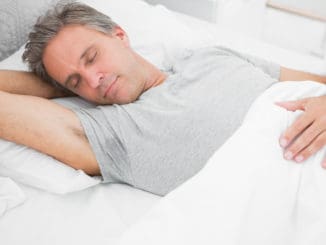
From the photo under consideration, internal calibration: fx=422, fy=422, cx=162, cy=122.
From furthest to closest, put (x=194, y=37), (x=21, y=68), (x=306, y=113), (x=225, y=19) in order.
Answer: (x=225, y=19) < (x=194, y=37) < (x=21, y=68) < (x=306, y=113)

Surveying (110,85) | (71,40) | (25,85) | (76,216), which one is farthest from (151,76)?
(76,216)

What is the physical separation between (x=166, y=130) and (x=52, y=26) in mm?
496

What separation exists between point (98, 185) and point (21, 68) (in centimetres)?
53

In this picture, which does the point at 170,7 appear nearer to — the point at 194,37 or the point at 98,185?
the point at 194,37

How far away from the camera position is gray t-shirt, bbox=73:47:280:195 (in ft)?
3.37

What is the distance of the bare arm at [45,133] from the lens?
1018mm

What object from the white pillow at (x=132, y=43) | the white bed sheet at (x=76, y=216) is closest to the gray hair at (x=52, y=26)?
the white pillow at (x=132, y=43)

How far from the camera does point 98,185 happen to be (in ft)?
3.57

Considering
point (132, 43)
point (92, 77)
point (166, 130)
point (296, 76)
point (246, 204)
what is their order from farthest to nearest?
point (132, 43) → point (296, 76) → point (92, 77) → point (166, 130) → point (246, 204)

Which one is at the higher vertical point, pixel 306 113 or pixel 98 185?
pixel 306 113

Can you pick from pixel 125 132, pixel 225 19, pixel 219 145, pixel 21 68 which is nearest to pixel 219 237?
pixel 219 145

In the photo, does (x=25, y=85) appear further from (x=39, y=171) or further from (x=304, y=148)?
(x=304, y=148)

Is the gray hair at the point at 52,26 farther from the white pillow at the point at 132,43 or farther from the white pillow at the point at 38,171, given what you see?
the white pillow at the point at 38,171

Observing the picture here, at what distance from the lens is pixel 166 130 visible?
3.45 feet
